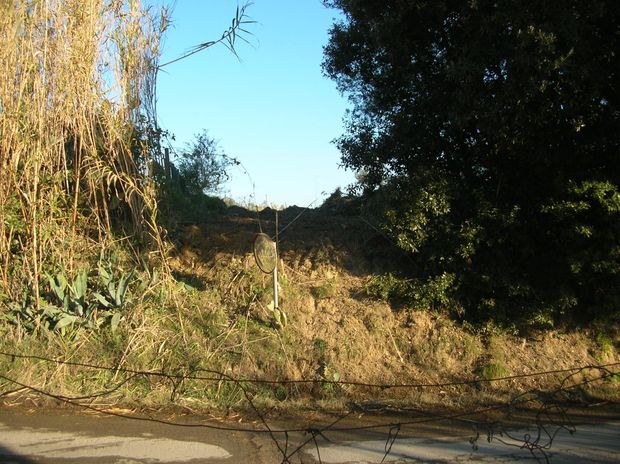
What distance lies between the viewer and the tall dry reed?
8.73 m

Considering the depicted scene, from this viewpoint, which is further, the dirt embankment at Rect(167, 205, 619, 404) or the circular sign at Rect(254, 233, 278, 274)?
the circular sign at Rect(254, 233, 278, 274)

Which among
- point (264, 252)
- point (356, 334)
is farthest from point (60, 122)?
point (356, 334)

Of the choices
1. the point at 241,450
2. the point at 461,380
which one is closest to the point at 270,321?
the point at 461,380

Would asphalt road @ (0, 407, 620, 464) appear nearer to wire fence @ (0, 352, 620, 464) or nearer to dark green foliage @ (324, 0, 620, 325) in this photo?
wire fence @ (0, 352, 620, 464)

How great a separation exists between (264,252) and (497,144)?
3.56 m

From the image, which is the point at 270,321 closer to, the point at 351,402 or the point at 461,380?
the point at 351,402

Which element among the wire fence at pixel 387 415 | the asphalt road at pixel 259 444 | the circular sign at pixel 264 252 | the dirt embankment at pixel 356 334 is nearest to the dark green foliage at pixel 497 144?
the dirt embankment at pixel 356 334

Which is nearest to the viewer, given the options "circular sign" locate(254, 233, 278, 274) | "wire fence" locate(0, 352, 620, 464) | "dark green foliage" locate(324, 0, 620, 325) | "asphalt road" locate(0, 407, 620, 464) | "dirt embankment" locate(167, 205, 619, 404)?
"asphalt road" locate(0, 407, 620, 464)

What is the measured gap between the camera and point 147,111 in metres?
9.55

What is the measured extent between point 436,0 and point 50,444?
7109mm

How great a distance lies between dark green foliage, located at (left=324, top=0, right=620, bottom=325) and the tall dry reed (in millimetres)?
3555

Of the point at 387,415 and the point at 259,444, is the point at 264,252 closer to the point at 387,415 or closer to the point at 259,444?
the point at 387,415

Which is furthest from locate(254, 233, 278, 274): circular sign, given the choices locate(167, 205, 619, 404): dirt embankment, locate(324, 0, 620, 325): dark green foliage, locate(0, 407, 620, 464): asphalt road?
locate(0, 407, 620, 464): asphalt road

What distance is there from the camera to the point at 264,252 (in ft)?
28.8
